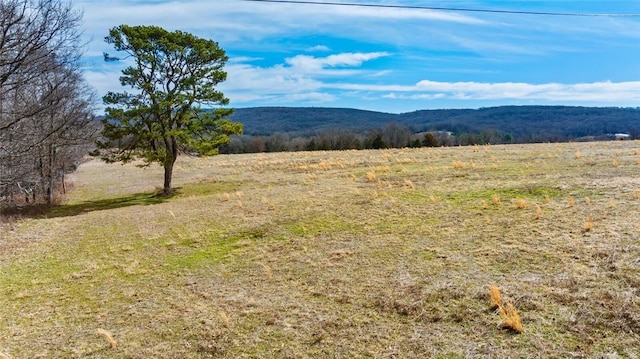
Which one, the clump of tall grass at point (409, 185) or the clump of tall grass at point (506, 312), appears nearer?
the clump of tall grass at point (506, 312)

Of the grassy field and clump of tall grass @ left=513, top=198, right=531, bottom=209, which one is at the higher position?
clump of tall grass @ left=513, top=198, right=531, bottom=209

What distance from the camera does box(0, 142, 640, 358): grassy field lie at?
572cm

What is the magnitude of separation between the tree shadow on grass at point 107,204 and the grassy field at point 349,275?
236cm

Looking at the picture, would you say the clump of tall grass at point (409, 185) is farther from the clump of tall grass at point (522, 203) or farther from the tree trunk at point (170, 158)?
the tree trunk at point (170, 158)

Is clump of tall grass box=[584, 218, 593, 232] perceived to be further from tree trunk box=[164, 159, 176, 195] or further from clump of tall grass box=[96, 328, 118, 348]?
tree trunk box=[164, 159, 176, 195]

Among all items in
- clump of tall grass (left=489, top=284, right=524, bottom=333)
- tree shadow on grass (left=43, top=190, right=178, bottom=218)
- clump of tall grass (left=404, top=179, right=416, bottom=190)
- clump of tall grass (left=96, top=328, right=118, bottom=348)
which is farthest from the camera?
Result: tree shadow on grass (left=43, top=190, right=178, bottom=218)

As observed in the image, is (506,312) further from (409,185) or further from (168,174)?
(168,174)

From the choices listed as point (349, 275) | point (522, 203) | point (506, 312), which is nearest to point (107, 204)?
point (349, 275)

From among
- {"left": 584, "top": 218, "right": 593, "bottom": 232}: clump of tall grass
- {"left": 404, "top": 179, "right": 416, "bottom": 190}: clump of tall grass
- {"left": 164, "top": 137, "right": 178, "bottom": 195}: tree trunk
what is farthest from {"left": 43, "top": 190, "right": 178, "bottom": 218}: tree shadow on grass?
{"left": 584, "top": 218, "right": 593, "bottom": 232}: clump of tall grass

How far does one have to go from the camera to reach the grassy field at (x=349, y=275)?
5.72 meters

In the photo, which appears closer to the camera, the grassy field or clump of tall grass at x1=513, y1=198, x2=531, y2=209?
the grassy field

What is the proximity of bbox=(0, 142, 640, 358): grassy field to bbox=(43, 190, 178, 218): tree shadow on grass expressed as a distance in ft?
7.75

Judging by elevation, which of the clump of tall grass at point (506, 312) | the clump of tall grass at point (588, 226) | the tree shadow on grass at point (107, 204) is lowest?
the tree shadow on grass at point (107, 204)

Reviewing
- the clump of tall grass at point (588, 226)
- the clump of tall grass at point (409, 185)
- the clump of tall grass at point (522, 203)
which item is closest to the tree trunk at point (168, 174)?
the clump of tall grass at point (409, 185)
